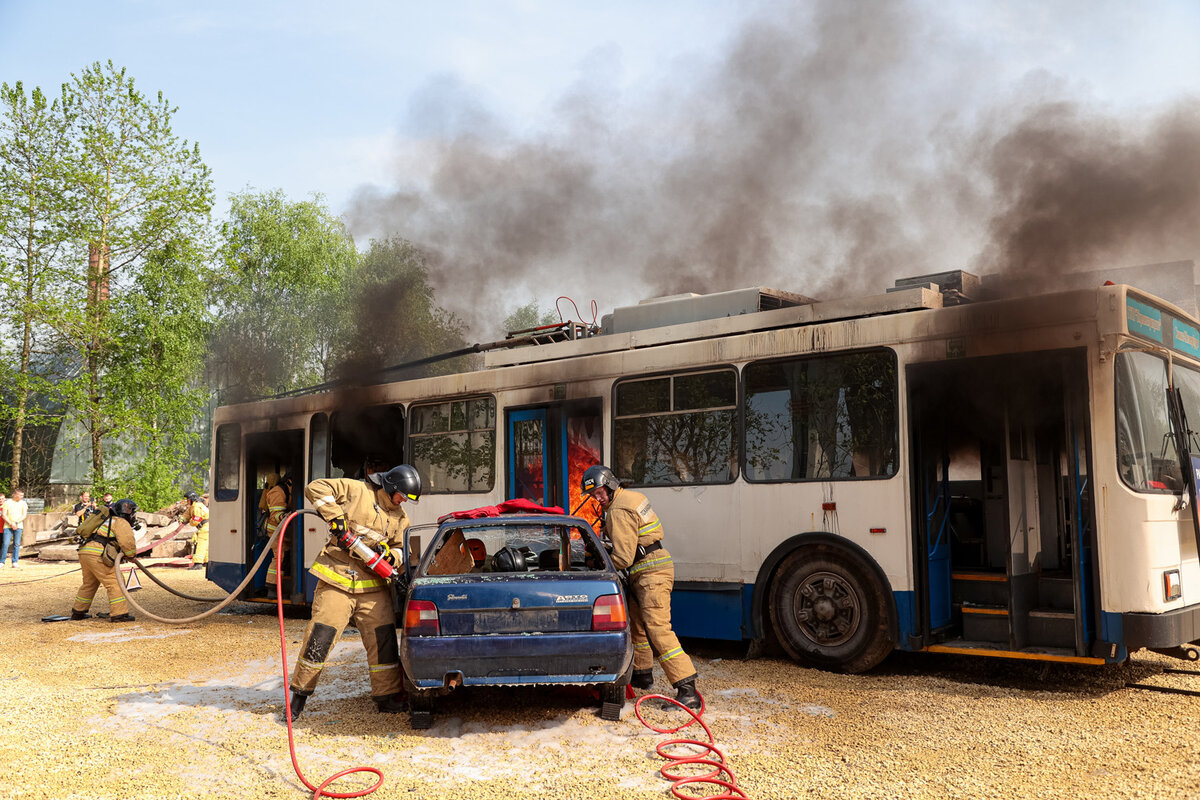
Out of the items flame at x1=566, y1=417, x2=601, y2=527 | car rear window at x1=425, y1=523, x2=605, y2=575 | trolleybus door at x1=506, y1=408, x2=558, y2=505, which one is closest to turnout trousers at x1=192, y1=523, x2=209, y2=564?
trolleybus door at x1=506, y1=408, x2=558, y2=505

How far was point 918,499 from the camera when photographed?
7.51 meters

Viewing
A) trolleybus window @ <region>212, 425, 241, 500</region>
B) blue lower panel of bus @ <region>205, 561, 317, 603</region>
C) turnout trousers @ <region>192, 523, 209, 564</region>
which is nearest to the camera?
blue lower panel of bus @ <region>205, 561, 317, 603</region>

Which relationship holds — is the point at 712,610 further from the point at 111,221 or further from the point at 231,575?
the point at 111,221

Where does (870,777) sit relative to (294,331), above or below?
below

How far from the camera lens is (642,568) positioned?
697 cm

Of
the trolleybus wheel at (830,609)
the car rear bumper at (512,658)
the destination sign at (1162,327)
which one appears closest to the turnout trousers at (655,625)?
the car rear bumper at (512,658)

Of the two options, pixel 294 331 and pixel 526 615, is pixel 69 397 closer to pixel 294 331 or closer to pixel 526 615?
pixel 294 331

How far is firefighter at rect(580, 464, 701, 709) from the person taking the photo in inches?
265

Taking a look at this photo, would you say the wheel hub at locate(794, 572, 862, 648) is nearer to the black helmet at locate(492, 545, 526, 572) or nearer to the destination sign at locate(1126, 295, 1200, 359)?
the black helmet at locate(492, 545, 526, 572)

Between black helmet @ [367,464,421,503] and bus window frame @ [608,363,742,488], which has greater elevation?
bus window frame @ [608,363,742,488]

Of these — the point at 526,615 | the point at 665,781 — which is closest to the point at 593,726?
the point at 526,615

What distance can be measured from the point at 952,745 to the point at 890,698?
1252mm

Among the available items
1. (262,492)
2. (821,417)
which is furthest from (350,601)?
(262,492)

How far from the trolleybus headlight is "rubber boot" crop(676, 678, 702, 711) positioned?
3.21 meters
